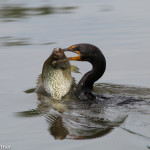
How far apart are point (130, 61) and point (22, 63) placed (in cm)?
231

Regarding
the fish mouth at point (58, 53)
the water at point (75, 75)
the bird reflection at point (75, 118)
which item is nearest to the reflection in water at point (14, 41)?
the water at point (75, 75)

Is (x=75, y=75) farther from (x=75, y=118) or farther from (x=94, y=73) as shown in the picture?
(x=75, y=118)

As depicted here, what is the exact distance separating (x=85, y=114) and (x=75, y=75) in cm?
251

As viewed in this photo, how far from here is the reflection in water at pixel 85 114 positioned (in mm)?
7652

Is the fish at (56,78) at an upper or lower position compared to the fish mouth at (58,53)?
lower

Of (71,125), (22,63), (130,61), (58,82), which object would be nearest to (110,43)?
(130,61)

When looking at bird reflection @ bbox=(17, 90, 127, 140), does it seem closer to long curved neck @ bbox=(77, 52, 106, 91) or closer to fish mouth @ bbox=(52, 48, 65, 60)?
long curved neck @ bbox=(77, 52, 106, 91)

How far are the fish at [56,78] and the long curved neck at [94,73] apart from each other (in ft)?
0.82

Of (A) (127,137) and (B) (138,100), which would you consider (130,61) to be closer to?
(B) (138,100)

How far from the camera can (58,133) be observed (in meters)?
7.68

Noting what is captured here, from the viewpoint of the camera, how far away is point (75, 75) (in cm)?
1090

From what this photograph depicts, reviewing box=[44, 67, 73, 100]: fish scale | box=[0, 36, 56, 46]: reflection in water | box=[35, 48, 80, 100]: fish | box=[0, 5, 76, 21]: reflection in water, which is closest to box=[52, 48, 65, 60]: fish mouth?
box=[35, 48, 80, 100]: fish

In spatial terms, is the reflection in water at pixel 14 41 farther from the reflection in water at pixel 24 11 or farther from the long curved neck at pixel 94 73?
the long curved neck at pixel 94 73

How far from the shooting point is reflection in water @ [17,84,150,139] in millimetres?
7652
